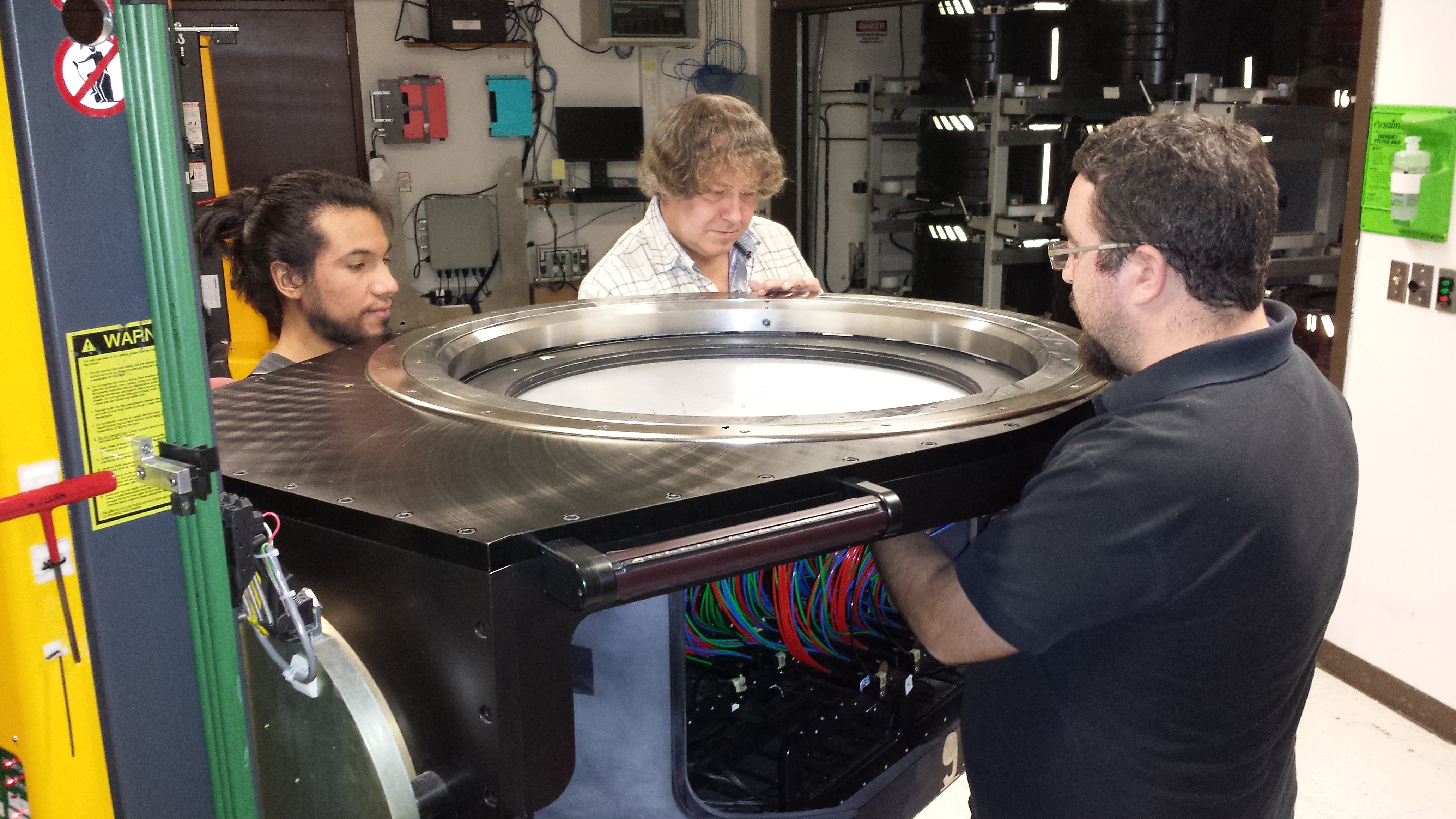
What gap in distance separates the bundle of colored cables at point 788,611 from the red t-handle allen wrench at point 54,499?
0.63 metres

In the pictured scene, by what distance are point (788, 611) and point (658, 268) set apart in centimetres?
109

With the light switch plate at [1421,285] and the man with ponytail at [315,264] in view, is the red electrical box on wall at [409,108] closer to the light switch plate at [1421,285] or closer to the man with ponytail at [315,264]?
the man with ponytail at [315,264]

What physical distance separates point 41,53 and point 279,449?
391 mm

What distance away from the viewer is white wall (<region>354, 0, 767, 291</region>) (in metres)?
5.95

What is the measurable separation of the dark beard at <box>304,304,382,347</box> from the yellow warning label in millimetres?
881

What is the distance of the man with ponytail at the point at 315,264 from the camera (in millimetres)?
1845

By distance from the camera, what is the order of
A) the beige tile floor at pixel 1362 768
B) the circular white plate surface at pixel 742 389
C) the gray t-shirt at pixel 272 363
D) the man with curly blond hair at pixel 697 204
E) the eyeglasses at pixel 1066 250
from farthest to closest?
the beige tile floor at pixel 1362 768
the man with curly blond hair at pixel 697 204
the gray t-shirt at pixel 272 363
the circular white plate surface at pixel 742 389
the eyeglasses at pixel 1066 250

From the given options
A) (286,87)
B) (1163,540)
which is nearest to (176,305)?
(1163,540)

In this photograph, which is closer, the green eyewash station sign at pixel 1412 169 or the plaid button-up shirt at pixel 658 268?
the plaid button-up shirt at pixel 658 268

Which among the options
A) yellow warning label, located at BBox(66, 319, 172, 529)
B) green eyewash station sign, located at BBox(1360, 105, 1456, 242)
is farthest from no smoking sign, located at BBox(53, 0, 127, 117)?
green eyewash station sign, located at BBox(1360, 105, 1456, 242)

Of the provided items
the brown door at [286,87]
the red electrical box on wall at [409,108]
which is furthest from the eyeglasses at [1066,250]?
the red electrical box on wall at [409,108]

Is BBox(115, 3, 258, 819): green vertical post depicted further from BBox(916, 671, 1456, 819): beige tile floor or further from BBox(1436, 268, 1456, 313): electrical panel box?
BBox(1436, 268, 1456, 313): electrical panel box

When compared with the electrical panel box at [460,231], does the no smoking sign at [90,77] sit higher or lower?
higher

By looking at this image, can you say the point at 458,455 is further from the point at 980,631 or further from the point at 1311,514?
the point at 1311,514
